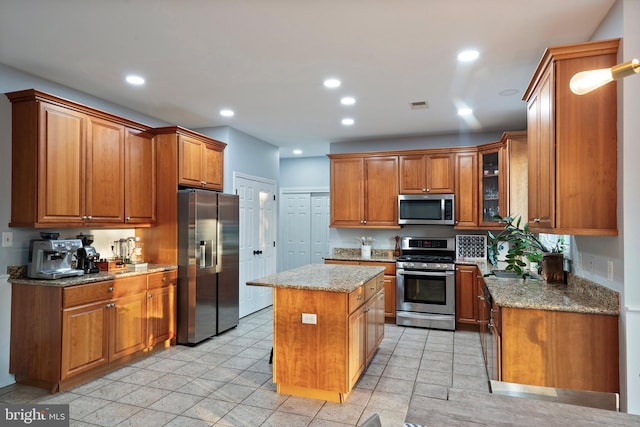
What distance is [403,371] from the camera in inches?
137

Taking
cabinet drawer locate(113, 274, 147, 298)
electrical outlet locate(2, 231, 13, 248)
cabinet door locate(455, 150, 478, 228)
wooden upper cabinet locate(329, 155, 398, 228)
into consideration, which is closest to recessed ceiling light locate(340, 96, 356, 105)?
wooden upper cabinet locate(329, 155, 398, 228)

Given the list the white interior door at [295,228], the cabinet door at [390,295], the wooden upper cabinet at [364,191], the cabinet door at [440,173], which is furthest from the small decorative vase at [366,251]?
the white interior door at [295,228]

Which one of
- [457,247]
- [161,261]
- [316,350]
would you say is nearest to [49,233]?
[161,261]

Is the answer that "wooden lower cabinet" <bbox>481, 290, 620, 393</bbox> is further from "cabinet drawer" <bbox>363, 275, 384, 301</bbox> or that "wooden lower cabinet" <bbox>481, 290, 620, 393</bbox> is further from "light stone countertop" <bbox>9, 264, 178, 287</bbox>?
"light stone countertop" <bbox>9, 264, 178, 287</bbox>

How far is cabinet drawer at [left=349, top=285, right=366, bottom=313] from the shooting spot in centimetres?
286

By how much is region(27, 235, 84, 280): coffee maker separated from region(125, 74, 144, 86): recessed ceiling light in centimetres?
152

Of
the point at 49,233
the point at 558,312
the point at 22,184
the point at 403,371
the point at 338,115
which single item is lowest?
the point at 403,371

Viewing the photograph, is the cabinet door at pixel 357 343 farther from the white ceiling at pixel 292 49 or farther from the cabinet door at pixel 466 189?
the cabinet door at pixel 466 189

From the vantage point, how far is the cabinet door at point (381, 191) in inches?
214

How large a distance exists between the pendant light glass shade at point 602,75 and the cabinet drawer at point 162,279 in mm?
3790

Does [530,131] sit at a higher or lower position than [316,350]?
higher

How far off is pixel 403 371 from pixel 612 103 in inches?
102

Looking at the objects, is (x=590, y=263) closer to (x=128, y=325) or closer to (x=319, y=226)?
(x=128, y=325)

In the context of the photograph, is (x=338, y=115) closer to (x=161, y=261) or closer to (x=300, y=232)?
(x=161, y=261)
